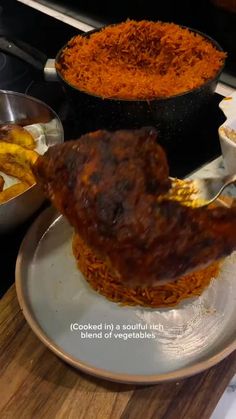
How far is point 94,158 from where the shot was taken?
58 centimetres

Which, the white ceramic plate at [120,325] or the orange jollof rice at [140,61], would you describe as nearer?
the white ceramic plate at [120,325]

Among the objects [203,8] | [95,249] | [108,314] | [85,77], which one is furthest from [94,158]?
[203,8]

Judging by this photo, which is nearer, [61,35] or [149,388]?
[149,388]

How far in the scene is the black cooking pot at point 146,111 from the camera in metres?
0.87

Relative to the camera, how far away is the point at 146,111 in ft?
2.85

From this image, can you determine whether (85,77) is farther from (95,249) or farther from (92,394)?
(92,394)

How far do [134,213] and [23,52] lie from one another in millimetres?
621

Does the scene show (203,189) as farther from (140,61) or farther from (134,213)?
(140,61)

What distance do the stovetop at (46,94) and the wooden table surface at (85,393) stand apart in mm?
161

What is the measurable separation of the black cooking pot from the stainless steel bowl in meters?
0.06

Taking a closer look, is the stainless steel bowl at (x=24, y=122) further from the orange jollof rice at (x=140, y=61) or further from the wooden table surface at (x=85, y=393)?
the wooden table surface at (x=85, y=393)

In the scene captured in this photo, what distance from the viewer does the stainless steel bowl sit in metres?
0.75

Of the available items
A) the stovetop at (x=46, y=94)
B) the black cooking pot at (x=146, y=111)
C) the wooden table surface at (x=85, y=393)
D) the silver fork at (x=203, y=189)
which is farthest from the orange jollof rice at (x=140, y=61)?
the wooden table surface at (x=85, y=393)

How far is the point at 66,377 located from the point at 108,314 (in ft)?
0.35
